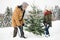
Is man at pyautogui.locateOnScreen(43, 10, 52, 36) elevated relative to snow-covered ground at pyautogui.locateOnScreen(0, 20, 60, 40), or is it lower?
elevated

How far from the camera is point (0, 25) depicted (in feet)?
4.99

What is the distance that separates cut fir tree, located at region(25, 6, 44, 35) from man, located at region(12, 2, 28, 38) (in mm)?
62

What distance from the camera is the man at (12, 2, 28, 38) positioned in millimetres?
1520

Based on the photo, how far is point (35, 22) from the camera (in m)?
1.54

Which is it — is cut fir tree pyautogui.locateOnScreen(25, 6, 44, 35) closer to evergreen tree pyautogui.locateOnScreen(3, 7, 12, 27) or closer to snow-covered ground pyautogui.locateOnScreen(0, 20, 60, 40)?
snow-covered ground pyautogui.locateOnScreen(0, 20, 60, 40)

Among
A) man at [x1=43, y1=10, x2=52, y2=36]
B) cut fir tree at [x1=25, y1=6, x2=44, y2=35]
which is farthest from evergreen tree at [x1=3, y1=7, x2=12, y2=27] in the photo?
man at [x1=43, y1=10, x2=52, y2=36]

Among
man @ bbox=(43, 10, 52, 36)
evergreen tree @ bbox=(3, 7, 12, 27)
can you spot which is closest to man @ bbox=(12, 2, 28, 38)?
evergreen tree @ bbox=(3, 7, 12, 27)

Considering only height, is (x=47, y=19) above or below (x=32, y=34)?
above

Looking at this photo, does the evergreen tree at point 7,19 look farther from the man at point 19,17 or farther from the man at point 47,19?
the man at point 47,19

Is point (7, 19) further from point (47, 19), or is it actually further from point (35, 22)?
point (47, 19)

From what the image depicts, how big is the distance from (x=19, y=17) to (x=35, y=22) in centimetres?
17

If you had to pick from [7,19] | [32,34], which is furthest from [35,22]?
[7,19]

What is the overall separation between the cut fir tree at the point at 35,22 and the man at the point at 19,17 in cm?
6

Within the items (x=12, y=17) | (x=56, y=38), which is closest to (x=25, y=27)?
(x=12, y=17)
